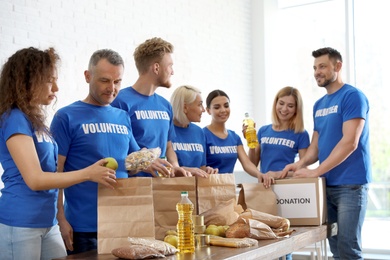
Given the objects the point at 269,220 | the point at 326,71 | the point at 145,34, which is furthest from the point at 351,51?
the point at 269,220

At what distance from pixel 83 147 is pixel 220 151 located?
159 cm

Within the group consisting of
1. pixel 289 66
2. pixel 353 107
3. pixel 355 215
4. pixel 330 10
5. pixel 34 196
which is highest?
pixel 330 10

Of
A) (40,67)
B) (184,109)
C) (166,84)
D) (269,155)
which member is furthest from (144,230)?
(269,155)

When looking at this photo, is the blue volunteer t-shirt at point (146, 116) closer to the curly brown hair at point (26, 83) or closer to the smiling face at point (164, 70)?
the smiling face at point (164, 70)

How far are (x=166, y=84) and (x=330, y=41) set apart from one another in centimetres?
415

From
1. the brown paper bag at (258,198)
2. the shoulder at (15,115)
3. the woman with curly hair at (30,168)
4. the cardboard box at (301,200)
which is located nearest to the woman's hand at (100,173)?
the woman with curly hair at (30,168)

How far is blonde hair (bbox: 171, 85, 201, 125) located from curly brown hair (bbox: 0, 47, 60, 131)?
61.5 inches

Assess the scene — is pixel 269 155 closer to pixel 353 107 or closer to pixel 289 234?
pixel 353 107

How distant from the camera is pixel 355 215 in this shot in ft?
11.8

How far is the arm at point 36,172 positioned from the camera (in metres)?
2.17

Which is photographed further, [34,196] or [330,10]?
[330,10]

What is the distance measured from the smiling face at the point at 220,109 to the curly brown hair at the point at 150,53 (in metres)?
0.84

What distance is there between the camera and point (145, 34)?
547cm

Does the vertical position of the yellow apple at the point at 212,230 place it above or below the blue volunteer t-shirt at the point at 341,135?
below
